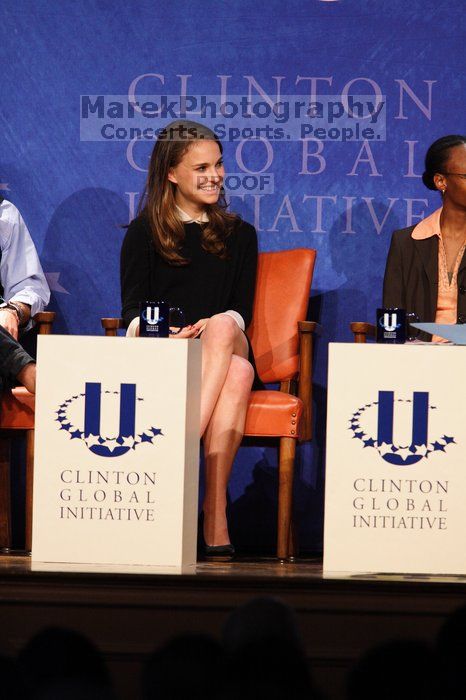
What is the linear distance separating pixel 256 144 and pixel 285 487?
151 cm

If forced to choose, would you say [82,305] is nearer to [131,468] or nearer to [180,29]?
[180,29]

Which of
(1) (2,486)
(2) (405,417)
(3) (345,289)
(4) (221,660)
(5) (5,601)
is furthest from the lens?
(3) (345,289)

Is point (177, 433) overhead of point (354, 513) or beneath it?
overhead

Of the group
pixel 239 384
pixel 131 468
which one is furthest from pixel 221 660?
pixel 239 384

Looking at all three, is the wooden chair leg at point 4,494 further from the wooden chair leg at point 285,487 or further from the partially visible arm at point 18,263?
the wooden chair leg at point 285,487

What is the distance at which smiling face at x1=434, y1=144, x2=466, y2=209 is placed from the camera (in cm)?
396

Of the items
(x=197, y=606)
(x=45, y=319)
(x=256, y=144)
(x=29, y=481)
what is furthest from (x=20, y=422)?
(x=256, y=144)

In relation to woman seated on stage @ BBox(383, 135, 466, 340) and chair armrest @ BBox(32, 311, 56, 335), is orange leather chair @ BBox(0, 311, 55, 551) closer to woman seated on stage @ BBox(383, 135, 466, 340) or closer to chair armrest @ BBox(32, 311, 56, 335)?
chair armrest @ BBox(32, 311, 56, 335)

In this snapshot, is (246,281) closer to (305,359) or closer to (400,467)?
(305,359)

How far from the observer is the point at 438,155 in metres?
4.02

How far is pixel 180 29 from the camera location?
4.41m

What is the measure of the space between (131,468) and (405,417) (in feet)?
2.22

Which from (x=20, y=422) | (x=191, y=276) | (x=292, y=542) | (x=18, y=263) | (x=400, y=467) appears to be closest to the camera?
(x=400, y=467)

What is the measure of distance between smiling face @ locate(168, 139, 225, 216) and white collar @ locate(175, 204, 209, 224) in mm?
55
